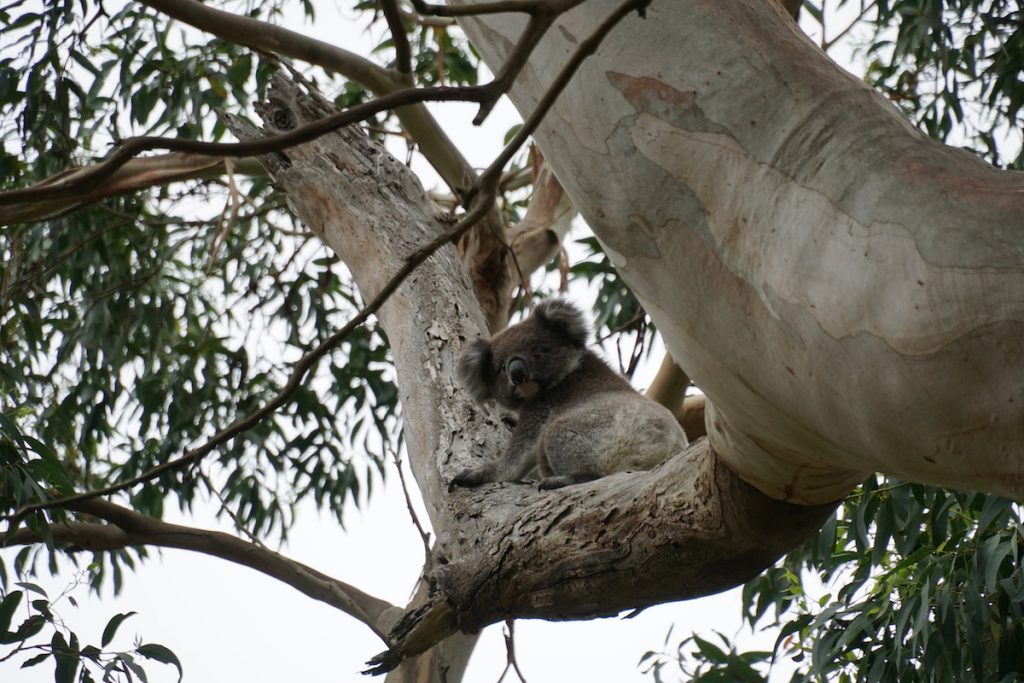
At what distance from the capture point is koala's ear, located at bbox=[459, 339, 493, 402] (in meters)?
2.83

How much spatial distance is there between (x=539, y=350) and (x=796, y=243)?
2.28 m

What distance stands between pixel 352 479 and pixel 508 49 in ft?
13.1

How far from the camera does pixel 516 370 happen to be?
3213mm

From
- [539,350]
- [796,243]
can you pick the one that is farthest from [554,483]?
[796,243]

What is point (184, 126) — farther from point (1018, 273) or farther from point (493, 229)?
point (1018, 273)

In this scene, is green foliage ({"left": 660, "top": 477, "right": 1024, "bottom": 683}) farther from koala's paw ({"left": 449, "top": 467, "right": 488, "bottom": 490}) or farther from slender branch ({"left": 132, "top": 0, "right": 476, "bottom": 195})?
slender branch ({"left": 132, "top": 0, "right": 476, "bottom": 195})

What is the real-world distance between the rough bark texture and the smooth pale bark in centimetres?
16

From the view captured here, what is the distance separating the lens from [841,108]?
1143 mm

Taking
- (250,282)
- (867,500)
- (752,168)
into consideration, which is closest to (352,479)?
(250,282)

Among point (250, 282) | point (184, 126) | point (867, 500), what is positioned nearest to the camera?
point (867, 500)

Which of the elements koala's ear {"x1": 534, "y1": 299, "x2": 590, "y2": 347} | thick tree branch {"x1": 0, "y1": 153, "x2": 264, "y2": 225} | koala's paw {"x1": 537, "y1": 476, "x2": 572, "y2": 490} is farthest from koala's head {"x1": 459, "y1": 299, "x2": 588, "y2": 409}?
thick tree branch {"x1": 0, "y1": 153, "x2": 264, "y2": 225}

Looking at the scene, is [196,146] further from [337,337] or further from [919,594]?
[919,594]

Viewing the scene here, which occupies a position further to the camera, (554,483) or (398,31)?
(554,483)

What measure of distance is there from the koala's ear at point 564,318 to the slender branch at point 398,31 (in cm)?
161
